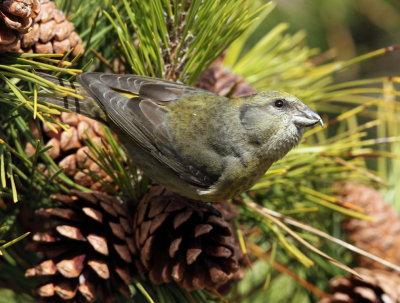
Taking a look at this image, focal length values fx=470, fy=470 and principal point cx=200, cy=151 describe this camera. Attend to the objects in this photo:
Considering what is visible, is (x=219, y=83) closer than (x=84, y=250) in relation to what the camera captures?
No

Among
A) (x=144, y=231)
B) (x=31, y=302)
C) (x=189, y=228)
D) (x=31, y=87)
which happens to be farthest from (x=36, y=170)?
(x=31, y=302)

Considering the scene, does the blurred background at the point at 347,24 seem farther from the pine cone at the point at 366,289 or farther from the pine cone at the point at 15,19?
the pine cone at the point at 15,19

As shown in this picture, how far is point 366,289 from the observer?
76.9 inches

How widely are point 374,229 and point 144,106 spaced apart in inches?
47.8

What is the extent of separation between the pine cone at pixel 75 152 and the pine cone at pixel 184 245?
8.0 inches

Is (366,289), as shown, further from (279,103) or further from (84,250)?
(84,250)

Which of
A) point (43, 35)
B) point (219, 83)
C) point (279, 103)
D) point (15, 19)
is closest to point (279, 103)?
point (279, 103)

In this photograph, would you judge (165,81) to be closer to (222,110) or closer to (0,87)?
(222,110)

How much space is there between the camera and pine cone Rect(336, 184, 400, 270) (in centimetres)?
219

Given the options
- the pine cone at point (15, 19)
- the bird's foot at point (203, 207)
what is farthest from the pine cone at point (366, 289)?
the pine cone at point (15, 19)

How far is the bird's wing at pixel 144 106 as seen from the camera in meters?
1.85

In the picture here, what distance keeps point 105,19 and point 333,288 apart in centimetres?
145

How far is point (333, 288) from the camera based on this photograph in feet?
6.63

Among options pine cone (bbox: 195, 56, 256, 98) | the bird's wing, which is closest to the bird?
the bird's wing
